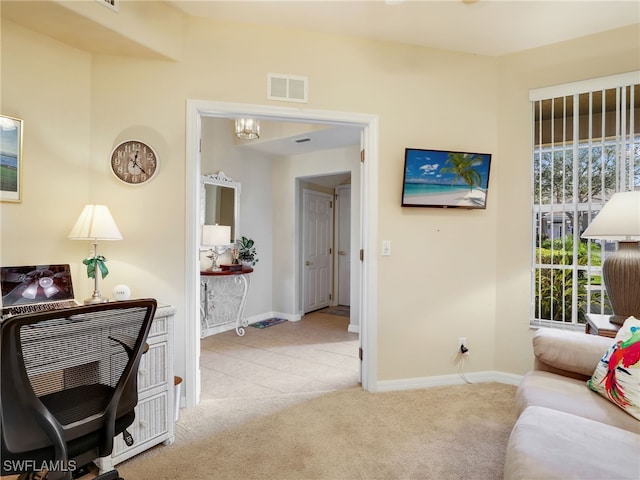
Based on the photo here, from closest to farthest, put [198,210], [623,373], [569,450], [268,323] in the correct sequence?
[569,450] < [623,373] < [198,210] < [268,323]

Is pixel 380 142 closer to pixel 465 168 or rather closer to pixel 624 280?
pixel 465 168

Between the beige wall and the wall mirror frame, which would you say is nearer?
the beige wall

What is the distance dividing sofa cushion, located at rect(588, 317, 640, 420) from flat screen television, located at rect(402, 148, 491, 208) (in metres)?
1.35

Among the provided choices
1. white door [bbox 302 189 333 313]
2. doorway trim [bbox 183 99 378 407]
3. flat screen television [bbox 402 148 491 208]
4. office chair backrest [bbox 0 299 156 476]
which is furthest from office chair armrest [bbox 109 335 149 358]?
white door [bbox 302 189 333 313]

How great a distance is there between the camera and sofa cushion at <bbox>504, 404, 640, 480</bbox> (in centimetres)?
108

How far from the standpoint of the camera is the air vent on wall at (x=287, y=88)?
8.18 ft

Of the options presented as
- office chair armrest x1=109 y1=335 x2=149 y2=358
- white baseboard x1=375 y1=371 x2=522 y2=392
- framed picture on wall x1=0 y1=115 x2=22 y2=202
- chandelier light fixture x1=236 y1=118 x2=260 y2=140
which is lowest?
white baseboard x1=375 y1=371 x2=522 y2=392

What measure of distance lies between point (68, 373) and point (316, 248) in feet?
14.7

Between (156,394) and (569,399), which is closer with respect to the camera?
(569,399)

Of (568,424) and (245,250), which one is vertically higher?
(245,250)

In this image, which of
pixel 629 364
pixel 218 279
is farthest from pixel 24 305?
pixel 629 364

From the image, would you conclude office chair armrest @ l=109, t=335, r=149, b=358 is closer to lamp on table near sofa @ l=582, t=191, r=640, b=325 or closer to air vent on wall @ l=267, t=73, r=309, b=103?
air vent on wall @ l=267, t=73, r=309, b=103

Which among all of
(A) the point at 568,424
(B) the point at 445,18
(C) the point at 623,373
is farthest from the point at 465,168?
(A) the point at 568,424

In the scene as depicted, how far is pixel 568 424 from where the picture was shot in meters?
1.33
